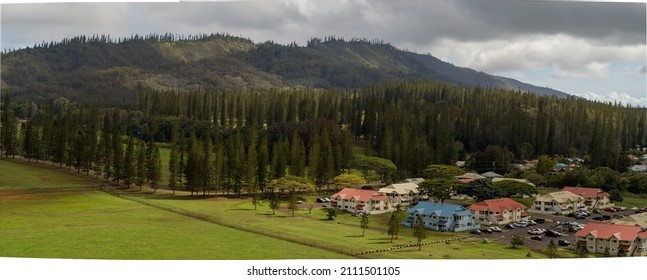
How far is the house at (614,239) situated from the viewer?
69.8 feet

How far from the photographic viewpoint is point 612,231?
71.0 feet

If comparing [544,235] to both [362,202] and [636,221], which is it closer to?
[636,221]

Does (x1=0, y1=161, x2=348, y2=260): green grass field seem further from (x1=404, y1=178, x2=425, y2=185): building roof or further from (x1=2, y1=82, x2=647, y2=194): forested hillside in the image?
(x1=404, y1=178, x2=425, y2=185): building roof

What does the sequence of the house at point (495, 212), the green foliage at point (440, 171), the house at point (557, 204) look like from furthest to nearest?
the green foliage at point (440, 171)
the house at point (557, 204)
the house at point (495, 212)

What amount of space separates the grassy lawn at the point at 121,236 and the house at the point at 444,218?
7.62 meters

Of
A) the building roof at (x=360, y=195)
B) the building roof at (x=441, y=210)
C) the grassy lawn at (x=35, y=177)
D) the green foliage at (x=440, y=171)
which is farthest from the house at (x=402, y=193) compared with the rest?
the grassy lawn at (x=35, y=177)

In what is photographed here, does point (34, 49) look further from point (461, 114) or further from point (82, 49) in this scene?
point (461, 114)

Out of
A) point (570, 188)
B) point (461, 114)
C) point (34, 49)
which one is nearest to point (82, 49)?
point (34, 49)

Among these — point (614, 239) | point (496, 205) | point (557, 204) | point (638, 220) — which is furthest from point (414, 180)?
point (614, 239)

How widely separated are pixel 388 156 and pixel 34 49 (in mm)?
154561

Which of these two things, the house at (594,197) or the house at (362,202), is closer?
the house at (362,202)

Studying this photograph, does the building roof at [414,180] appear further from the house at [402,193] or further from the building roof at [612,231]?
the building roof at [612,231]

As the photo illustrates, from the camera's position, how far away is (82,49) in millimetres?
178125

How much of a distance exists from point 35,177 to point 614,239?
30005mm
